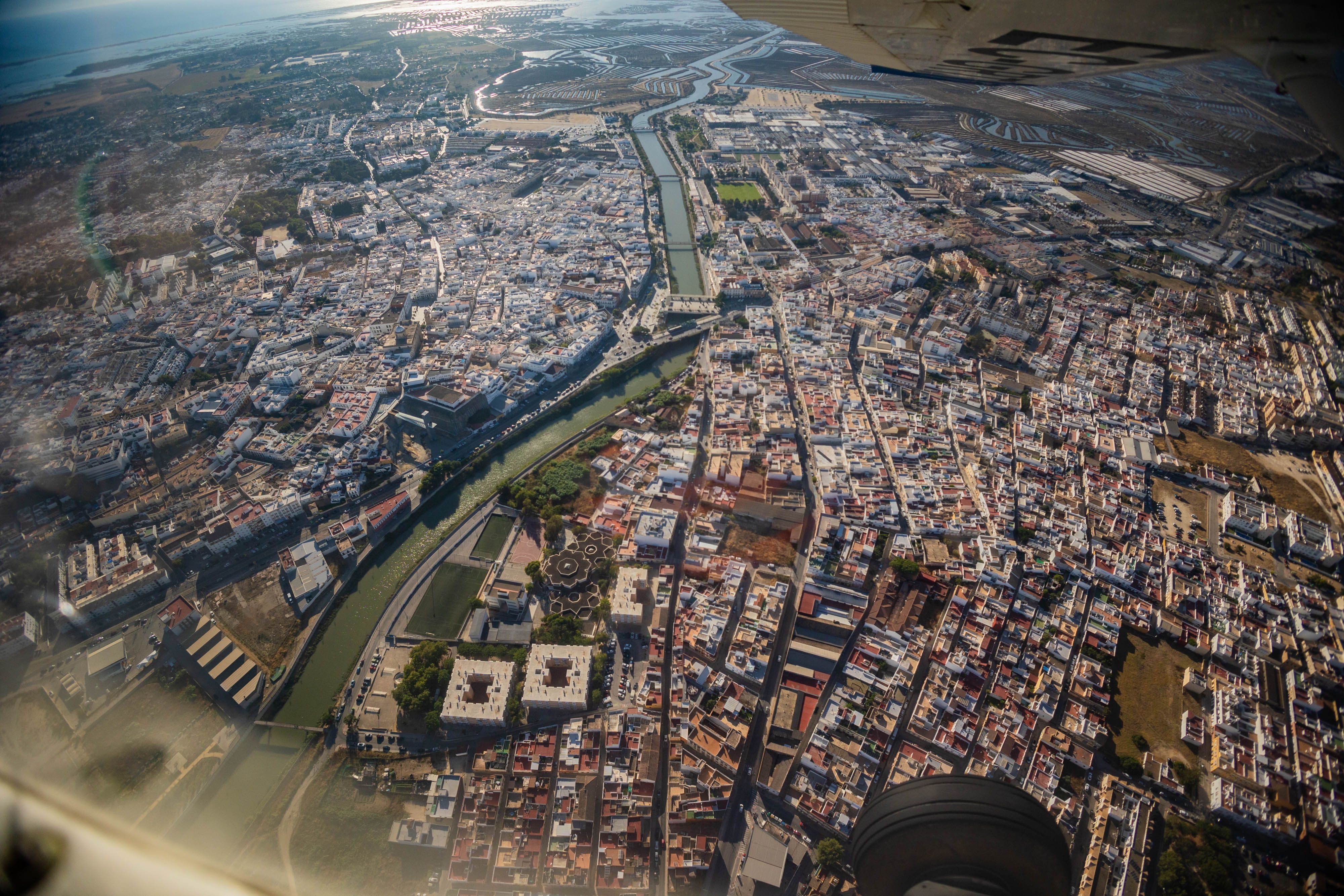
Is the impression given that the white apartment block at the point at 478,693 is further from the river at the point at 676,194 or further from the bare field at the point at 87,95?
the bare field at the point at 87,95

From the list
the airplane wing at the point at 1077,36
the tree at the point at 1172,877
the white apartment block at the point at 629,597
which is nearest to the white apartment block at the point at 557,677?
the white apartment block at the point at 629,597

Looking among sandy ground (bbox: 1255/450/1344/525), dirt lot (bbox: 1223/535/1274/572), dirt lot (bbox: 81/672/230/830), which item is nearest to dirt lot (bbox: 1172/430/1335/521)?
sandy ground (bbox: 1255/450/1344/525)

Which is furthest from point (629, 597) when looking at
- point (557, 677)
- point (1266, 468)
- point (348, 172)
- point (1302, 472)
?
point (348, 172)

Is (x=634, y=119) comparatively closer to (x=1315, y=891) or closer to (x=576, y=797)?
(x=576, y=797)

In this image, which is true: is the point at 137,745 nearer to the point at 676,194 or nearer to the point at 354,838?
the point at 354,838

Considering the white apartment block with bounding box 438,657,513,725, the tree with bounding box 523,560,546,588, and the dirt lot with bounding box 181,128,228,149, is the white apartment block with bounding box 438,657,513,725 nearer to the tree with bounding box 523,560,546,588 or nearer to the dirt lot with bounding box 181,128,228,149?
the tree with bounding box 523,560,546,588

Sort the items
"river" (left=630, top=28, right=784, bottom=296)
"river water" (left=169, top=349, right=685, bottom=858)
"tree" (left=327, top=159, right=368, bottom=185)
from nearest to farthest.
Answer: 1. "river water" (left=169, top=349, right=685, bottom=858)
2. "river" (left=630, top=28, right=784, bottom=296)
3. "tree" (left=327, top=159, right=368, bottom=185)
